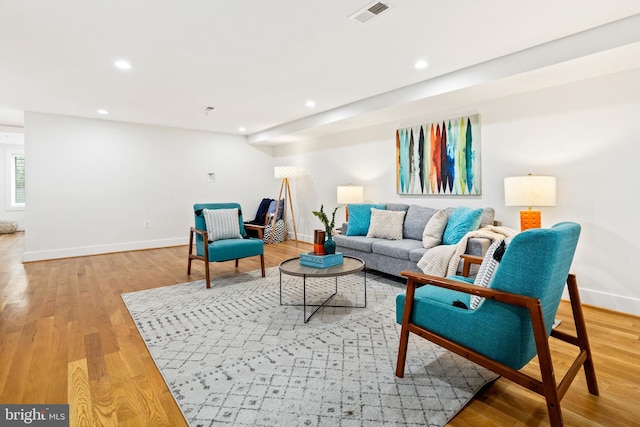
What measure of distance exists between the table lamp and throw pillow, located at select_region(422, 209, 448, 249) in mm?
705

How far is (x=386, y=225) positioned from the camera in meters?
4.11

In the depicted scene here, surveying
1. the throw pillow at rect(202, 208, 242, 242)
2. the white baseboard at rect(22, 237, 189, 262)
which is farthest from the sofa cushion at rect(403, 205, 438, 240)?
the white baseboard at rect(22, 237, 189, 262)

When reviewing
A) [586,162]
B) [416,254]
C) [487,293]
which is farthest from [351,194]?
[487,293]

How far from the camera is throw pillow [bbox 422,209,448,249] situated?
3.51m

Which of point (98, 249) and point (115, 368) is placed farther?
point (98, 249)

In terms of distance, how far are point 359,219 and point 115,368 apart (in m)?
3.17

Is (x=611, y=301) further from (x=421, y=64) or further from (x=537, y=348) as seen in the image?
(x=421, y=64)

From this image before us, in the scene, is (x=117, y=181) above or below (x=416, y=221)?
above

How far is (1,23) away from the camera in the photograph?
2.37m

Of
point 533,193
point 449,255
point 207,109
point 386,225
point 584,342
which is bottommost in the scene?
point 584,342

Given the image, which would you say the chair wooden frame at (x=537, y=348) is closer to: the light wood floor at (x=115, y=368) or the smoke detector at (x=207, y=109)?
the light wood floor at (x=115, y=368)

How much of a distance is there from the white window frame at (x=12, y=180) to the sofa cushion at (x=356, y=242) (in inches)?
363

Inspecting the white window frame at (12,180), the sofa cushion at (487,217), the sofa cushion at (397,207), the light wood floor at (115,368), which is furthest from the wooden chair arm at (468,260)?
the white window frame at (12,180)

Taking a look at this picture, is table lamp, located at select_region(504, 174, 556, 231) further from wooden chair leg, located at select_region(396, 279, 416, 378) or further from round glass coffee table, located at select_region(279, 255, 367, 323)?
wooden chair leg, located at select_region(396, 279, 416, 378)
